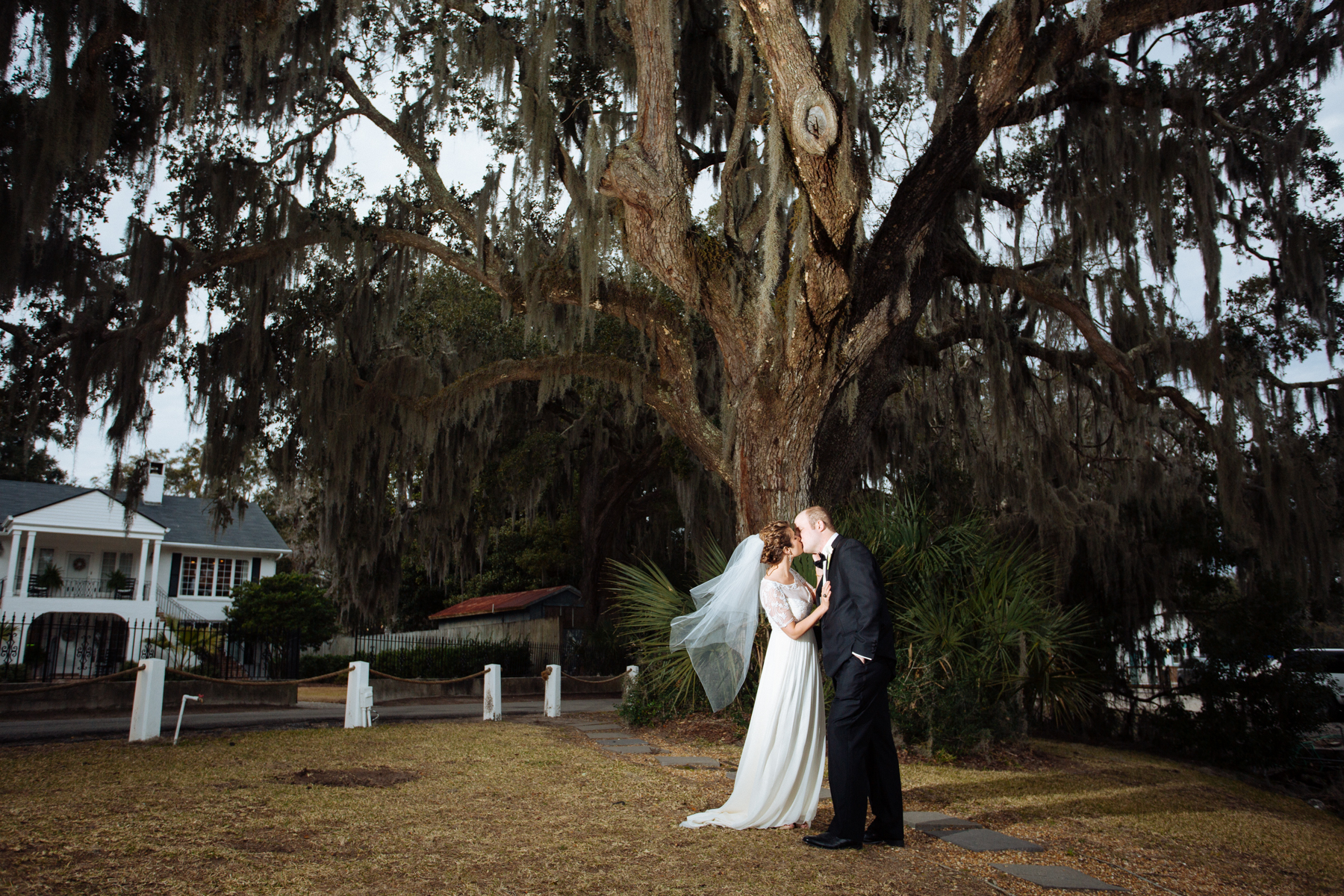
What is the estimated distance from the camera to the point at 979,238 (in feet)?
31.7

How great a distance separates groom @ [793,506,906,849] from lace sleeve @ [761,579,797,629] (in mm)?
240

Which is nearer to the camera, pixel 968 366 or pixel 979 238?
pixel 979 238

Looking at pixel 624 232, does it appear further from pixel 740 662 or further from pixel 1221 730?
pixel 1221 730

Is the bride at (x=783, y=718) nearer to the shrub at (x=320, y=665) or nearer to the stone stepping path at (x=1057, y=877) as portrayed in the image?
the stone stepping path at (x=1057, y=877)

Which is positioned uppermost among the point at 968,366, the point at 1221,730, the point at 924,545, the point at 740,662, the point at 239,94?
the point at 239,94

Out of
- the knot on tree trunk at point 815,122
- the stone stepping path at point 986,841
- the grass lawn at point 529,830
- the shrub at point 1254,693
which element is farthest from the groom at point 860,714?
the shrub at point 1254,693

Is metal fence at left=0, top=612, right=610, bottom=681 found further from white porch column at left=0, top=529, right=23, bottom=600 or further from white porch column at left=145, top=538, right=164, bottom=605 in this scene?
white porch column at left=145, top=538, right=164, bottom=605

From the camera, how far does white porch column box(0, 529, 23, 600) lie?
757 inches

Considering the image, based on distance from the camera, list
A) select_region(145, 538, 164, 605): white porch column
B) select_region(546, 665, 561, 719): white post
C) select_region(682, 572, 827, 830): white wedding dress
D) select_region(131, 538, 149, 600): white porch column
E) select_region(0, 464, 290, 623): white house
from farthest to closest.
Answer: select_region(145, 538, 164, 605): white porch column
select_region(131, 538, 149, 600): white porch column
select_region(0, 464, 290, 623): white house
select_region(546, 665, 561, 719): white post
select_region(682, 572, 827, 830): white wedding dress

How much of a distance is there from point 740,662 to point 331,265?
864cm

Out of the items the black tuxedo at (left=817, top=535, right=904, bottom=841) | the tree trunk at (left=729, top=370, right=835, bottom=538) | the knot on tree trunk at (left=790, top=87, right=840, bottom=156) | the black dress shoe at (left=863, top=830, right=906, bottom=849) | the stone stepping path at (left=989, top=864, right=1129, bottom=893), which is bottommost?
the stone stepping path at (left=989, top=864, right=1129, bottom=893)

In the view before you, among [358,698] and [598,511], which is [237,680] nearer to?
[358,698]

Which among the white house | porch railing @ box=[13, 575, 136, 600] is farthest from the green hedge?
porch railing @ box=[13, 575, 136, 600]

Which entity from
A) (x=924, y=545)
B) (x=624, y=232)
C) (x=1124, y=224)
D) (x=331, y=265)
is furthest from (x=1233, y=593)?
(x=331, y=265)
